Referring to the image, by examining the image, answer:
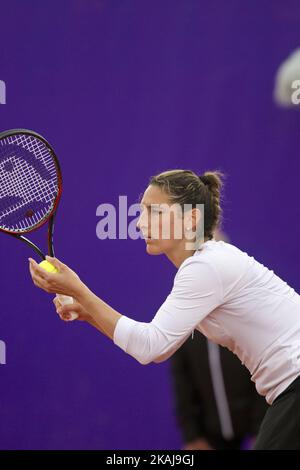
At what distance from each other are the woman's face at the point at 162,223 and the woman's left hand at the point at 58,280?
0.24 meters

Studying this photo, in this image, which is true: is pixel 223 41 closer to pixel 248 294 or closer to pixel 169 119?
pixel 169 119

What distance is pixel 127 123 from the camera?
3002 mm

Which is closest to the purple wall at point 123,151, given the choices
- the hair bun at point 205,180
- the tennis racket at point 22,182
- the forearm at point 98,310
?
the tennis racket at point 22,182

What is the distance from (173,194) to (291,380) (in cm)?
50

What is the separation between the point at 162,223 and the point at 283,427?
0.53 m

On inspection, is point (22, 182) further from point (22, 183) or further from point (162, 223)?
point (162, 223)

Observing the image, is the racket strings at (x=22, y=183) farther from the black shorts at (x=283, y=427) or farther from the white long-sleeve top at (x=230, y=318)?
the black shorts at (x=283, y=427)

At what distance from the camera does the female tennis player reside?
5.97ft

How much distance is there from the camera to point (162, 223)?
1968 mm

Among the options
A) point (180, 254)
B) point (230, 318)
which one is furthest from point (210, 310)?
point (180, 254)

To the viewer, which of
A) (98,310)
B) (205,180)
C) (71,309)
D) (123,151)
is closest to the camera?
(98,310)

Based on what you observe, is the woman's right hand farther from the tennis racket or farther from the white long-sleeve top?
the tennis racket
